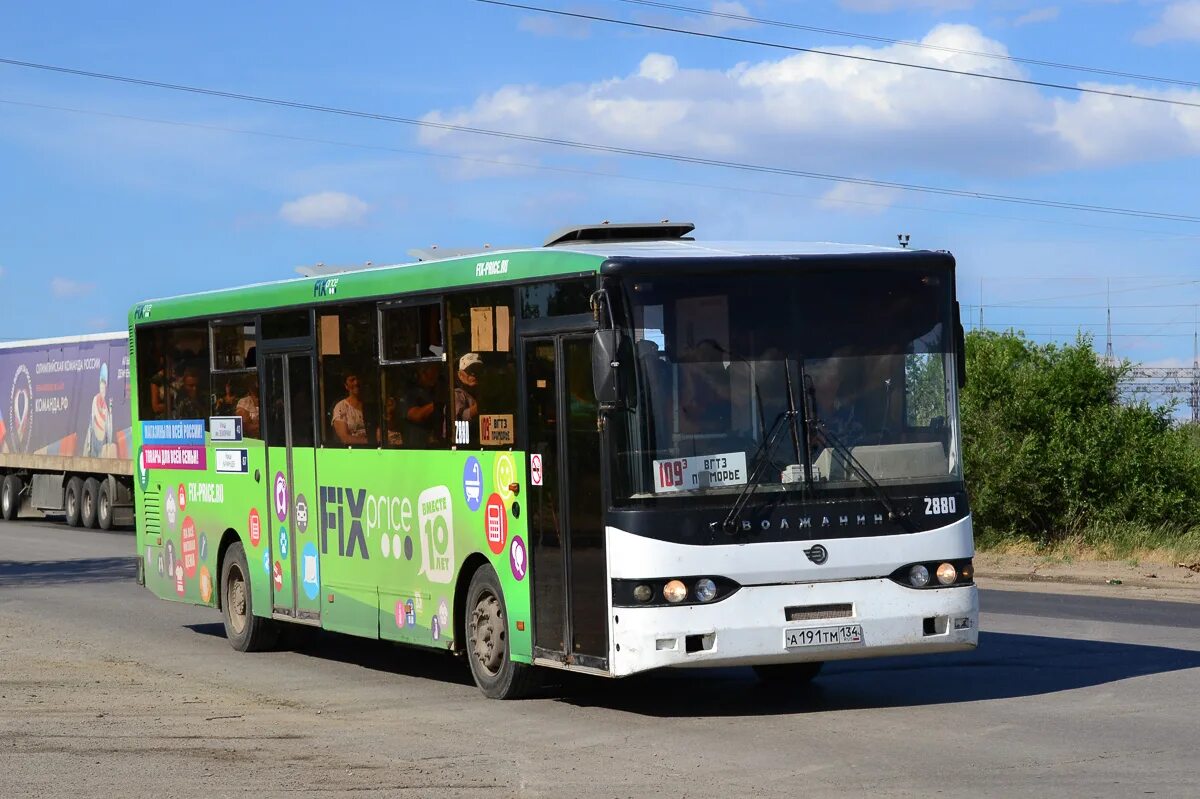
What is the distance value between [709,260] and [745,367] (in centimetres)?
67

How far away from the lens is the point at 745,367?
10953mm

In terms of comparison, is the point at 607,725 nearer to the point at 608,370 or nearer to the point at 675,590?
the point at 675,590

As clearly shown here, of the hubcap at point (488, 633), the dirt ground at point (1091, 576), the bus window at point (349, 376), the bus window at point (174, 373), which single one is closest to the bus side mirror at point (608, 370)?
the hubcap at point (488, 633)

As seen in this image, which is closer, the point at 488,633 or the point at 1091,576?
the point at 488,633

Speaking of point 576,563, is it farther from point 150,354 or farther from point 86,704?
point 150,354

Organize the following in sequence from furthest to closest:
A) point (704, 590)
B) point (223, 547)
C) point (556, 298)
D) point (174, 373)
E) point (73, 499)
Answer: point (73, 499) < point (174, 373) < point (223, 547) < point (556, 298) < point (704, 590)

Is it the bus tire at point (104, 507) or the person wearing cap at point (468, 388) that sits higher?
the person wearing cap at point (468, 388)

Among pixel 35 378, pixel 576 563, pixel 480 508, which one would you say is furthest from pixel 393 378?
pixel 35 378

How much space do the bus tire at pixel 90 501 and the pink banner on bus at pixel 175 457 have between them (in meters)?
21.2

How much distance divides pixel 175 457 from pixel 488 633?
5859 mm

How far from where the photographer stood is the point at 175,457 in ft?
56.6

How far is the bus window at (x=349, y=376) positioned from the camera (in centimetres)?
1377

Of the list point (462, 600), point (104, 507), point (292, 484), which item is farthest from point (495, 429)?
point (104, 507)

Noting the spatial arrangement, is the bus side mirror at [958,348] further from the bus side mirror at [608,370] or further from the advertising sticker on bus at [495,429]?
the advertising sticker on bus at [495,429]
